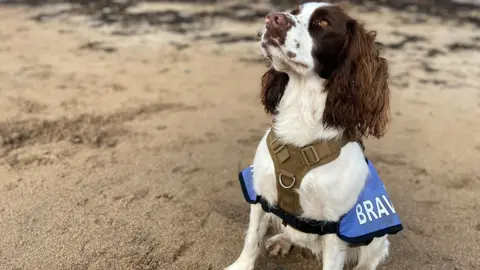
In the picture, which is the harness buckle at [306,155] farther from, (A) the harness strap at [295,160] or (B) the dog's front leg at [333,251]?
(B) the dog's front leg at [333,251]

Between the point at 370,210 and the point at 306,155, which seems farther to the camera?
the point at 370,210

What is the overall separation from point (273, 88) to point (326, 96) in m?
0.35

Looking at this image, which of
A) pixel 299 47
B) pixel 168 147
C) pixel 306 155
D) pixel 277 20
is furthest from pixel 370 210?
pixel 168 147

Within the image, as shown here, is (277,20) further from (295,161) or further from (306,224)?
(306,224)

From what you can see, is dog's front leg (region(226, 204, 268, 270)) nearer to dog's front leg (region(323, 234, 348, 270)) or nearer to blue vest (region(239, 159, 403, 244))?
blue vest (region(239, 159, 403, 244))

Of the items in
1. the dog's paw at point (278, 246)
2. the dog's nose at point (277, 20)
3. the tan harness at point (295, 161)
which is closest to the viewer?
the dog's nose at point (277, 20)

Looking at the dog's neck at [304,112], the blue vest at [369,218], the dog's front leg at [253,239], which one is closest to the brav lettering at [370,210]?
the blue vest at [369,218]

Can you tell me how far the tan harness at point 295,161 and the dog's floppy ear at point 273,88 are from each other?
228mm

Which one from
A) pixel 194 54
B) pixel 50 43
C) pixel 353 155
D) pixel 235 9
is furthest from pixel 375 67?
pixel 235 9

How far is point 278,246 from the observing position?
353cm

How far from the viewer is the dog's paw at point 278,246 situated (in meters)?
3.52

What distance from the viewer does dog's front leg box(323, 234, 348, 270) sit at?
2887 millimetres

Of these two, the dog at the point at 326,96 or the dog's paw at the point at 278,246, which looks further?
Answer: the dog's paw at the point at 278,246

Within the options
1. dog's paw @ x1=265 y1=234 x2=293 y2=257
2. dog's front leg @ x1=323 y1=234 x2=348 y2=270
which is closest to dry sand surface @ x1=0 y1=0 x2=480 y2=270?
dog's paw @ x1=265 y1=234 x2=293 y2=257
